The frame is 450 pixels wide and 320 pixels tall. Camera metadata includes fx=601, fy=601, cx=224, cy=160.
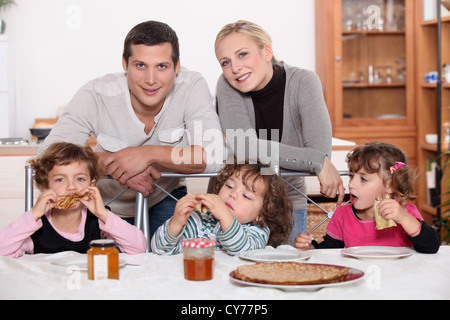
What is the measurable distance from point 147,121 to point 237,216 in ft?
2.09

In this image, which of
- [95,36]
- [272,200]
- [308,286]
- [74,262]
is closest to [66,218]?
[74,262]

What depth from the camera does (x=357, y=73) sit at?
15.5 ft

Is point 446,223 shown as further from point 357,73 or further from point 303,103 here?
point 303,103

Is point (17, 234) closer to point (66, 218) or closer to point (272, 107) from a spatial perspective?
point (66, 218)

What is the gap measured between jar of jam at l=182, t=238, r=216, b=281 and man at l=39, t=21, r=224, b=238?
717 millimetres

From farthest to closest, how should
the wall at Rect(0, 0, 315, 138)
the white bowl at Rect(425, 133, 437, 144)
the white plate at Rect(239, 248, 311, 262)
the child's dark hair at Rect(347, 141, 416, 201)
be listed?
the wall at Rect(0, 0, 315, 138)
the white bowl at Rect(425, 133, 437, 144)
the child's dark hair at Rect(347, 141, 416, 201)
the white plate at Rect(239, 248, 311, 262)

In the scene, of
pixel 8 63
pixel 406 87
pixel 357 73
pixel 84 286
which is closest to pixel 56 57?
pixel 8 63

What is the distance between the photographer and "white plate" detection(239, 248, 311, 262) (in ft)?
4.83

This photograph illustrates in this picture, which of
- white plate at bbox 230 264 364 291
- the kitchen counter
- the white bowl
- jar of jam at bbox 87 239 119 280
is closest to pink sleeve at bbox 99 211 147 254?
jar of jam at bbox 87 239 119 280

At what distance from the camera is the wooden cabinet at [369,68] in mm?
4605

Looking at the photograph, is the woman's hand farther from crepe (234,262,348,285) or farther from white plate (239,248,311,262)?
crepe (234,262,348,285)

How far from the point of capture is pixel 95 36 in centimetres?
466

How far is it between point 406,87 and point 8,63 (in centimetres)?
299

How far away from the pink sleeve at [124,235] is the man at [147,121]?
0.23 metres
